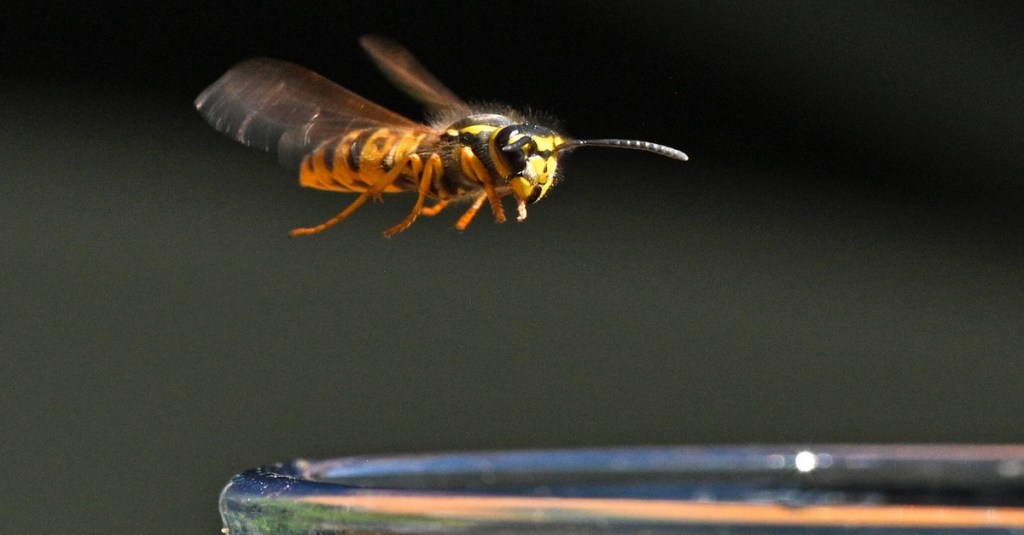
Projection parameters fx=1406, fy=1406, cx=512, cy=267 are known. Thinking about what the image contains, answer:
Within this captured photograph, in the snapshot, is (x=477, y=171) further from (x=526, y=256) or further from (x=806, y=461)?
(x=526, y=256)

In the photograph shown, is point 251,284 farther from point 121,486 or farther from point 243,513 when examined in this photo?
point 243,513

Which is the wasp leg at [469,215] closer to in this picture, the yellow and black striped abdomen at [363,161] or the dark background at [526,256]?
the yellow and black striped abdomen at [363,161]

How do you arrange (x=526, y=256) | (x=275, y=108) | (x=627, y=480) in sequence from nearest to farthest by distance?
1. (x=627, y=480)
2. (x=275, y=108)
3. (x=526, y=256)

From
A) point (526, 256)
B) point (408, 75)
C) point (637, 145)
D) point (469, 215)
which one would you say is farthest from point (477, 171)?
point (526, 256)

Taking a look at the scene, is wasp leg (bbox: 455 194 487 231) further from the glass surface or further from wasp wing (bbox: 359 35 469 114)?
the glass surface

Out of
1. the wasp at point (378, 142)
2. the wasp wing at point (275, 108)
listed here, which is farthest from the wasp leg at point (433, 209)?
the wasp wing at point (275, 108)

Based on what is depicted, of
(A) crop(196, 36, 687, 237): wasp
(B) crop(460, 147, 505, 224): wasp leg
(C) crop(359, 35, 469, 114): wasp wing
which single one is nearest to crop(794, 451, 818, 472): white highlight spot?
(A) crop(196, 36, 687, 237): wasp
